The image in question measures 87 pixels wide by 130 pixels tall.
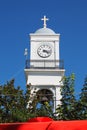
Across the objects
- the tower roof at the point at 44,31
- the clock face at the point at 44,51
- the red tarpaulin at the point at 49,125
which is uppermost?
the tower roof at the point at 44,31

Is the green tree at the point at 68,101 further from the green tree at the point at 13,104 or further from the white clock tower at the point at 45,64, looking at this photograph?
the white clock tower at the point at 45,64

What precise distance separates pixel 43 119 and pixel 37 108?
18272 millimetres

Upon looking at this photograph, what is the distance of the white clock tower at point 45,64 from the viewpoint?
109 ft

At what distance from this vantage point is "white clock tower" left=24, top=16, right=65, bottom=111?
3319 cm

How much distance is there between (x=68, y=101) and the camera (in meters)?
18.2

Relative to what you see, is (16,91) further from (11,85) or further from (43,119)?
(43,119)

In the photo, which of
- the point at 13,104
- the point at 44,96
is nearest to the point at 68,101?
the point at 13,104

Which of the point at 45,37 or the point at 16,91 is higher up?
the point at 45,37

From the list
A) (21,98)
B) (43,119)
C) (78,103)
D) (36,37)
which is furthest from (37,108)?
(43,119)

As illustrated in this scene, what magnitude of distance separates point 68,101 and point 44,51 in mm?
17501

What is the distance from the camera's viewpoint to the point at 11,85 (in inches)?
1040

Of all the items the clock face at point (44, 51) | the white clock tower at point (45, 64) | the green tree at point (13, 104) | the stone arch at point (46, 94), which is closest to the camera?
the green tree at point (13, 104)

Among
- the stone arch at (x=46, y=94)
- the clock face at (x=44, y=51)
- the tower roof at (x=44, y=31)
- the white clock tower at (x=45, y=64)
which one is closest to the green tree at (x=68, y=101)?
the stone arch at (x=46, y=94)

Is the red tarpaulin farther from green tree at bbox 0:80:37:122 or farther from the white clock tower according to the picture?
the white clock tower
